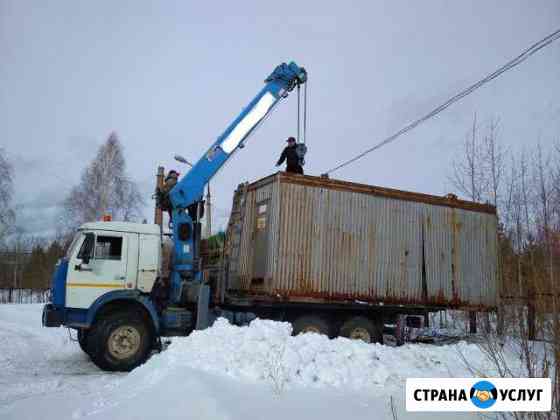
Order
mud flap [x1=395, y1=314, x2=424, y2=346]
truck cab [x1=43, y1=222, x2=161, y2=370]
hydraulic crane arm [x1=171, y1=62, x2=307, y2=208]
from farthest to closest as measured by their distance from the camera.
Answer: mud flap [x1=395, y1=314, x2=424, y2=346]
hydraulic crane arm [x1=171, y1=62, x2=307, y2=208]
truck cab [x1=43, y1=222, x2=161, y2=370]

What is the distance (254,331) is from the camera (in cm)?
798

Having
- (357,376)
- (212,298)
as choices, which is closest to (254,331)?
(357,376)

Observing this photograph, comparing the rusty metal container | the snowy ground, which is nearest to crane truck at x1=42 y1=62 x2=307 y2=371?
the snowy ground

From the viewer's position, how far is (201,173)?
10875 mm

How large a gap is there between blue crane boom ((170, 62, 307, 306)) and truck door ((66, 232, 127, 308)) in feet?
4.29

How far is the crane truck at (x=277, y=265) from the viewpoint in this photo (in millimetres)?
9109

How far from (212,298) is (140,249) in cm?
198

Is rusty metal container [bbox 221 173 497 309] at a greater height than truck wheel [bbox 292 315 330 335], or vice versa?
rusty metal container [bbox 221 173 497 309]

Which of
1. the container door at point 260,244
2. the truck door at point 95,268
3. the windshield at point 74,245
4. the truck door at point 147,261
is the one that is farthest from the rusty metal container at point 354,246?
the windshield at point 74,245

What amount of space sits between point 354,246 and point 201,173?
384 cm

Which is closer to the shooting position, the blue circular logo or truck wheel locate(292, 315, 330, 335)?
the blue circular logo

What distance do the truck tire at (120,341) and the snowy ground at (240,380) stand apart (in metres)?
0.31

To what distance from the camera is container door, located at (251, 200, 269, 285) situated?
1010cm

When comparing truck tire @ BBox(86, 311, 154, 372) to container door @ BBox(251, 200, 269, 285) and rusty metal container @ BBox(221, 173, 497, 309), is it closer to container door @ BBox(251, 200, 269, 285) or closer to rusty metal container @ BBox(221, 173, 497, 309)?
rusty metal container @ BBox(221, 173, 497, 309)
